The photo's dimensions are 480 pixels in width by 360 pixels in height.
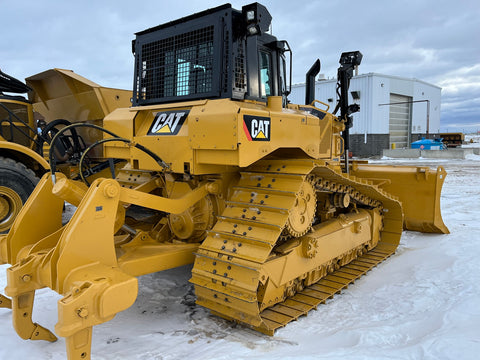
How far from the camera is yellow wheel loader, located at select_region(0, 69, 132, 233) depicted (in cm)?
630

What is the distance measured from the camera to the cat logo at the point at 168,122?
150 inches

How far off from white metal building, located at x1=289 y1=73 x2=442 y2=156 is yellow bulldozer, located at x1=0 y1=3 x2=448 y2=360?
26.3m

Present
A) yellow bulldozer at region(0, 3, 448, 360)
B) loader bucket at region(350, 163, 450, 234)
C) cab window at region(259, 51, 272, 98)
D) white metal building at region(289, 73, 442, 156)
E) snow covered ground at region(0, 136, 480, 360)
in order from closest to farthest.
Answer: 1. yellow bulldozer at region(0, 3, 448, 360)
2. snow covered ground at region(0, 136, 480, 360)
3. cab window at region(259, 51, 272, 98)
4. loader bucket at region(350, 163, 450, 234)
5. white metal building at region(289, 73, 442, 156)

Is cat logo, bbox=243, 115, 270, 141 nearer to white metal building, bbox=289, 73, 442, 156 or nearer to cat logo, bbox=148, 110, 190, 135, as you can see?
cat logo, bbox=148, 110, 190, 135

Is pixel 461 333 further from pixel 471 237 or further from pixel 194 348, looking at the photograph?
pixel 471 237

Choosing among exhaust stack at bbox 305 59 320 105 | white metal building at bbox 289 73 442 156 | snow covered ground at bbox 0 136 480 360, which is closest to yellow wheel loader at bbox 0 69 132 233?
snow covered ground at bbox 0 136 480 360

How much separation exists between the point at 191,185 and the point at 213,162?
2.77 ft

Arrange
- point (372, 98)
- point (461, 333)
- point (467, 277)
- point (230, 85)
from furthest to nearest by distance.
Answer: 1. point (372, 98)
2. point (467, 277)
3. point (230, 85)
4. point (461, 333)

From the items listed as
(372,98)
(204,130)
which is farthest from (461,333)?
(372,98)

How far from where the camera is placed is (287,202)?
11.5 ft

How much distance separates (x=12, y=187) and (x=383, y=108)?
28.6m

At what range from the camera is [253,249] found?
10.9ft

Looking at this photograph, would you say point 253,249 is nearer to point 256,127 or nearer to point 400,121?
point 256,127

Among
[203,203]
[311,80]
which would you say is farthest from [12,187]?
[311,80]
